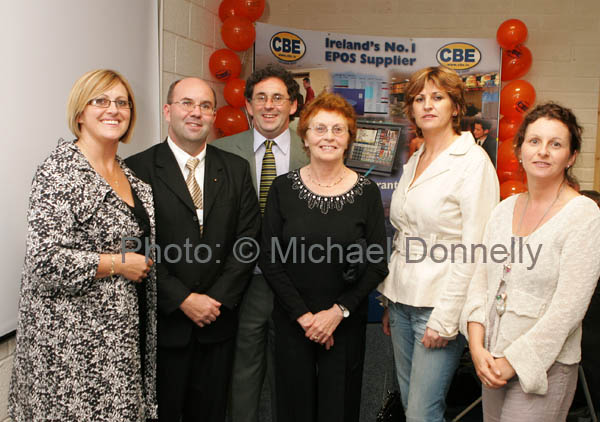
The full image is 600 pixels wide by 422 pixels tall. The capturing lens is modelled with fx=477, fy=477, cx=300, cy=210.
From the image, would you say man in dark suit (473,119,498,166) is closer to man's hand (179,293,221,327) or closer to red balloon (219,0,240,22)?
red balloon (219,0,240,22)

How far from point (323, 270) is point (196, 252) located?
0.54 meters

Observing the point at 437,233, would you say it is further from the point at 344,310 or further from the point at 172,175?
the point at 172,175

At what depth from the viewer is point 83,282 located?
1.55m

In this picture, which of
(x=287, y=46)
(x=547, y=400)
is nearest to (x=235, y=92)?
(x=287, y=46)

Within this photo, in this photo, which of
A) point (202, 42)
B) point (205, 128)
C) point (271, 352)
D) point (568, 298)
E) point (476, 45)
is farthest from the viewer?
point (476, 45)

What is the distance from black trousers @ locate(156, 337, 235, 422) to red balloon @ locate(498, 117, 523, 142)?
322cm

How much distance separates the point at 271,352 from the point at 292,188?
89 centimetres

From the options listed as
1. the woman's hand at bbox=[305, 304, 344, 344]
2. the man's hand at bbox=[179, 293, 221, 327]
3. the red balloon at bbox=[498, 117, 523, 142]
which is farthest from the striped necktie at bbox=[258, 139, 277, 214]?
the red balloon at bbox=[498, 117, 523, 142]

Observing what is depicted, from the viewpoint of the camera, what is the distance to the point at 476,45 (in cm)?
418

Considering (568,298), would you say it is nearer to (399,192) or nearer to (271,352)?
(399,192)

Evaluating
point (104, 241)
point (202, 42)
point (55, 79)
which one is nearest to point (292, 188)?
point (104, 241)

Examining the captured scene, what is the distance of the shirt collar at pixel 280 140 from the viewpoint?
95.7 inches

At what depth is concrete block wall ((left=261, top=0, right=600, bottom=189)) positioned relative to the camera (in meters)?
4.57

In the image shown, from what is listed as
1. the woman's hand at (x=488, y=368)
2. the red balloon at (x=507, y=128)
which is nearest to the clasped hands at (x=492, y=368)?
the woman's hand at (x=488, y=368)
